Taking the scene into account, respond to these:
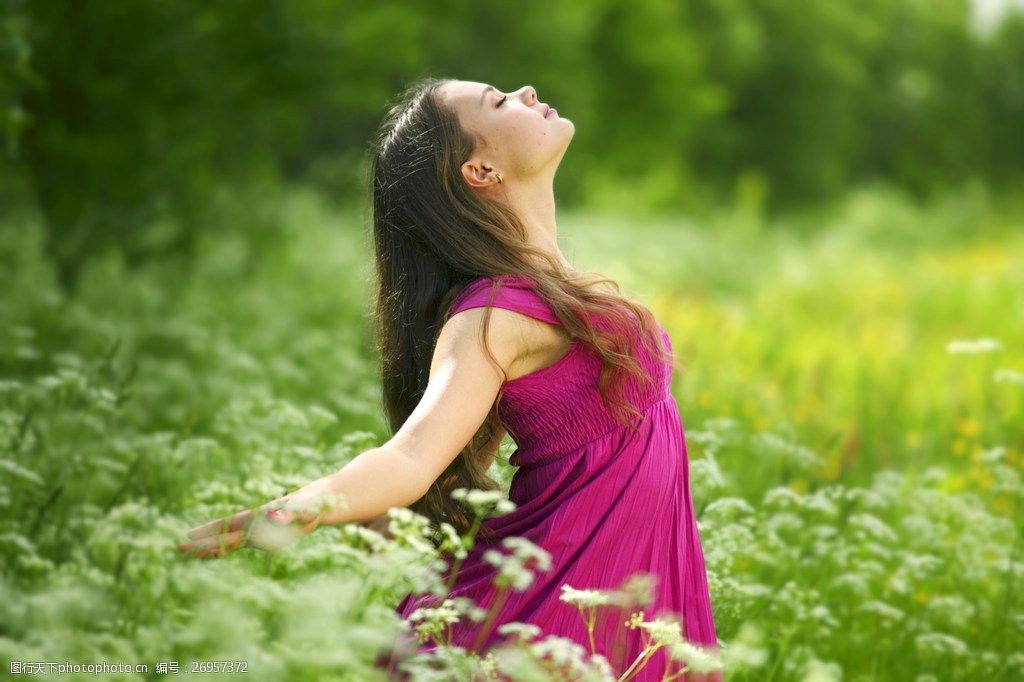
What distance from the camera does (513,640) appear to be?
2207 millimetres

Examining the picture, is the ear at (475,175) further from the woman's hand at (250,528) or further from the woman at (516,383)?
the woman's hand at (250,528)

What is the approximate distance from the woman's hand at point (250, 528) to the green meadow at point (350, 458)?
44 mm

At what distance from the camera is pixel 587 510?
238cm

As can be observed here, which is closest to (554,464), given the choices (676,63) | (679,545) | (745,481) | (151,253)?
(679,545)

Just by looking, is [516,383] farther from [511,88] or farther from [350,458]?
[511,88]

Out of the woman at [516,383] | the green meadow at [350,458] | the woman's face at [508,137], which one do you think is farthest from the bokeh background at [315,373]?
the woman's face at [508,137]

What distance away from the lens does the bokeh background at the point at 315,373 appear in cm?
254

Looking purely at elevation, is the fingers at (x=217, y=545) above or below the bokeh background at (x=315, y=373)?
below

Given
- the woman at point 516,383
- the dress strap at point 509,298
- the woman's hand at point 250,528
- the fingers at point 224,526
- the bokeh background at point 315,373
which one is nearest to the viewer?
the woman's hand at point 250,528

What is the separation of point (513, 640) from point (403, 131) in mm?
1162

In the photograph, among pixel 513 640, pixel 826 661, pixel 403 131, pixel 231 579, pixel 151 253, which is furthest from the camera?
pixel 151 253

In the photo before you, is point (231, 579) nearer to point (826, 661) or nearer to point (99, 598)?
point (99, 598)

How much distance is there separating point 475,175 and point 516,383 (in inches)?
19.4

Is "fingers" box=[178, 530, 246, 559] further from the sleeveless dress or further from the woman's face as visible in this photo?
the woman's face
